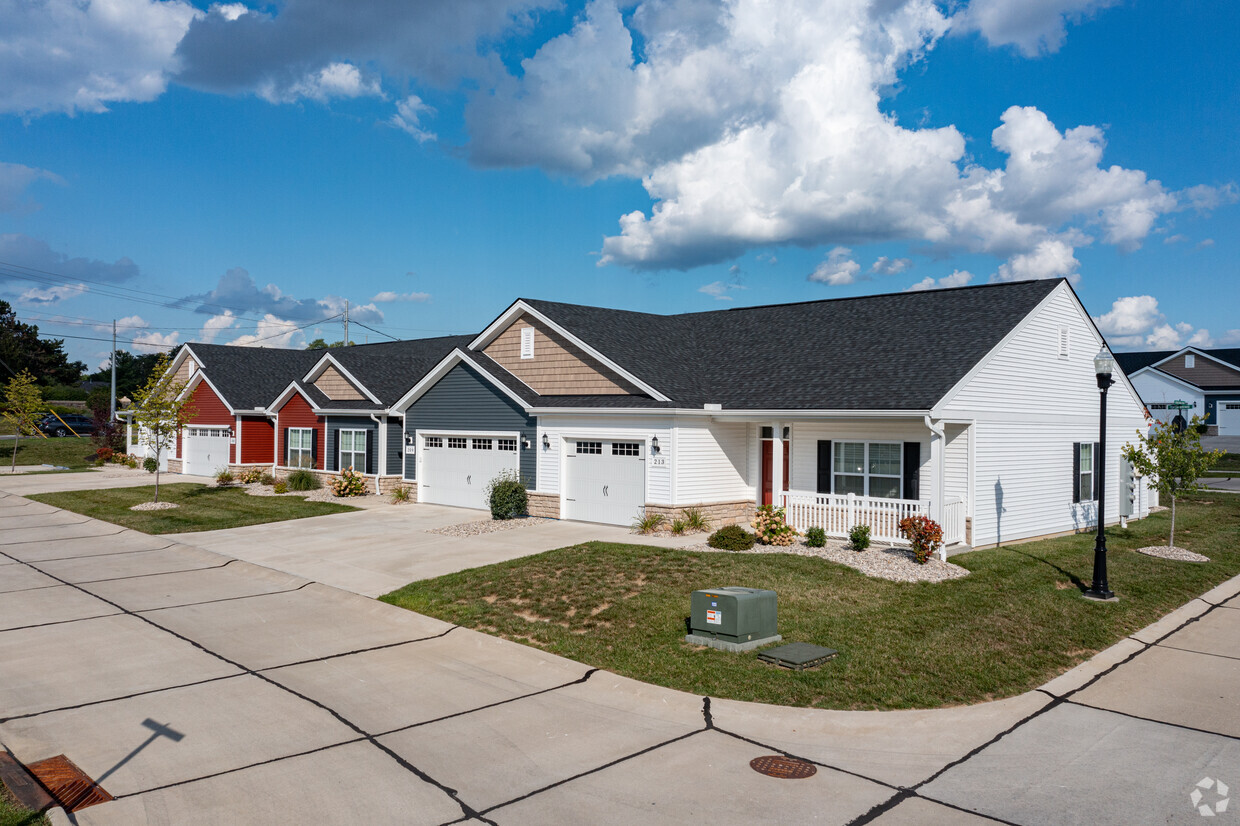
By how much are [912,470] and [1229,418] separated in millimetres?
58858

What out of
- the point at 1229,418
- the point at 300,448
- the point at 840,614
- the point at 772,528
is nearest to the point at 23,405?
the point at 300,448

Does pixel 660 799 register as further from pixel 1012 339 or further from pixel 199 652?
pixel 1012 339

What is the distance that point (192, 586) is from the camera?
15375mm

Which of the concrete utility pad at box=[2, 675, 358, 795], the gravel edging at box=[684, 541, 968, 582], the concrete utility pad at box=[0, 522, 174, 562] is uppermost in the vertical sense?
the gravel edging at box=[684, 541, 968, 582]

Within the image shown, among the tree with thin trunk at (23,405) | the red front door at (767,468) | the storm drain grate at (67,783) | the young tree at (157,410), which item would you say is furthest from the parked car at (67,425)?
the storm drain grate at (67,783)

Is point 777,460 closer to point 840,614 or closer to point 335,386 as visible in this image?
point 840,614

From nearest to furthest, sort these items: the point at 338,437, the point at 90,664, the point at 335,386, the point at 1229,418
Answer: the point at 90,664, the point at 338,437, the point at 335,386, the point at 1229,418

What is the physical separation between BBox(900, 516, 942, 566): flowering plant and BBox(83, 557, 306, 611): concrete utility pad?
11.9 meters

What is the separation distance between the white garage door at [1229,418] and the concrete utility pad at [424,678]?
68.9 m

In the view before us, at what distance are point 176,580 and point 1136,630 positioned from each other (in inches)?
671

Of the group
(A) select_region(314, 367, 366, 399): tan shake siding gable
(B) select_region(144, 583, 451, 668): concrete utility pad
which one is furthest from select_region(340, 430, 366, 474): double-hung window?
(B) select_region(144, 583, 451, 668): concrete utility pad

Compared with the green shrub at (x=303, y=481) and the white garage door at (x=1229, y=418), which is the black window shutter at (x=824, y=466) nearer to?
the green shrub at (x=303, y=481)

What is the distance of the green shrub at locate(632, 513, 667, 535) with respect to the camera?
20359 millimetres

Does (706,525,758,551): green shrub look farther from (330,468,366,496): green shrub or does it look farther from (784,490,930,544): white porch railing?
(330,468,366,496): green shrub
